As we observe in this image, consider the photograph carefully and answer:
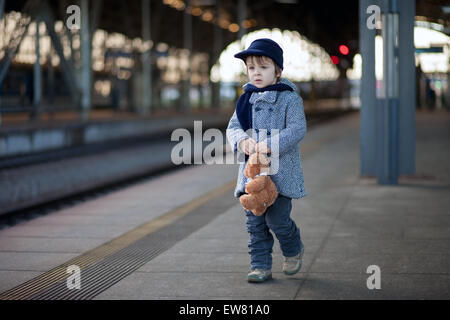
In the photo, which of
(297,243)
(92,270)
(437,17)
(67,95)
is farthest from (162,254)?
(67,95)

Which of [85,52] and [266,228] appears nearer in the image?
[266,228]

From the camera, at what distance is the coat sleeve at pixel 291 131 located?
491 cm

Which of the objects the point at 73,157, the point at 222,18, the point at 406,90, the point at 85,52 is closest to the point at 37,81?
the point at 85,52

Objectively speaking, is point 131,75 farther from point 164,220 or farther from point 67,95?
point 164,220

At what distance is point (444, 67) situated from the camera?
129ft

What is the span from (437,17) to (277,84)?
36.5ft

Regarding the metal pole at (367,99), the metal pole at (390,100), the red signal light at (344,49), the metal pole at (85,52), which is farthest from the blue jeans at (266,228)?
the metal pole at (85,52)

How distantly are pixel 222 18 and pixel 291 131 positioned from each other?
59.0 m

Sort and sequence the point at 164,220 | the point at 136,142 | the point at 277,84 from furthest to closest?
1. the point at 136,142
2. the point at 164,220
3. the point at 277,84

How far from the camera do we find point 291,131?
493 cm

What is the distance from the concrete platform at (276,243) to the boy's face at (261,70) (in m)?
1.30

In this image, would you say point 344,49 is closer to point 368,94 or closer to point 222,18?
point 368,94

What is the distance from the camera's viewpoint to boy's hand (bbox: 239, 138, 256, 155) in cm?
490

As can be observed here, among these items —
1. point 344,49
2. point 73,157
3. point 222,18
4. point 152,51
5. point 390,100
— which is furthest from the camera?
point 222,18
